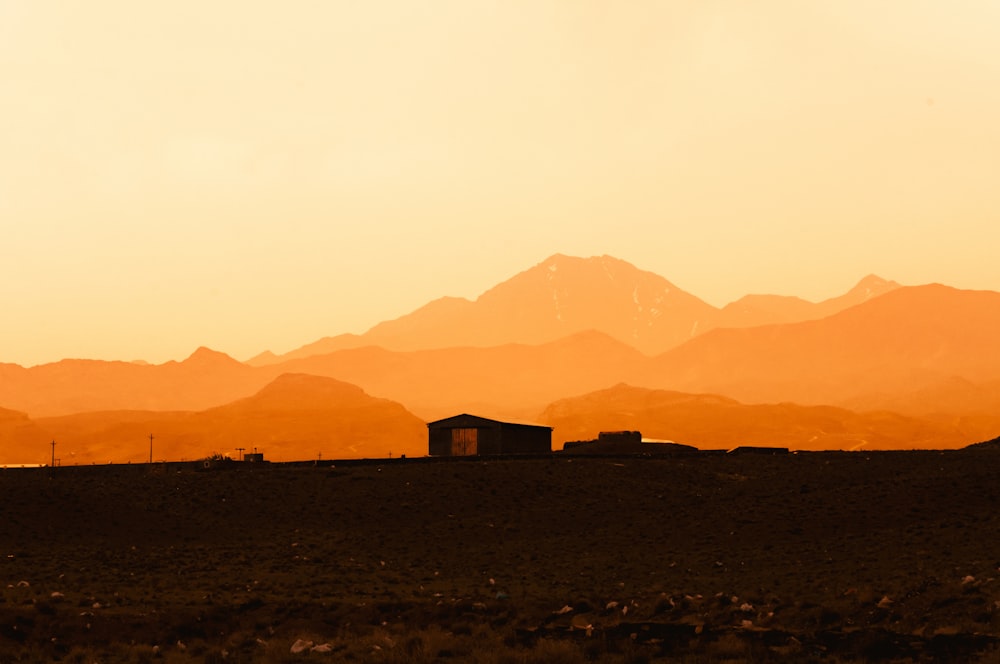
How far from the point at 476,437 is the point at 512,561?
4424 centimetres

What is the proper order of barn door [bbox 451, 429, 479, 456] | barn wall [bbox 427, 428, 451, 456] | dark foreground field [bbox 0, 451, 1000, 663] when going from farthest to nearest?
barn wall [bbox 427, 428, 451, 456]
barn door [bbox 451, 429, 479, 456]
dark foreground field [bbox 0, 451, 1000, 663]

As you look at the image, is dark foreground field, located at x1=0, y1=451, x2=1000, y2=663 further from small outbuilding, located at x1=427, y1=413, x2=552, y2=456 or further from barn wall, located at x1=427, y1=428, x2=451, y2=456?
barn wall, located at x1=427, y1=428, x2=451, y2=456

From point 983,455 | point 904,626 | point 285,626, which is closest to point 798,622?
point 904,626

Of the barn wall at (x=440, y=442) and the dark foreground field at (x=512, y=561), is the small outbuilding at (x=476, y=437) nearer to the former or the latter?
the barn wall at (x=440, y=442)

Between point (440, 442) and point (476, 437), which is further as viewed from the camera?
point (440, 442)

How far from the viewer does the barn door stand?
9062 centimetres

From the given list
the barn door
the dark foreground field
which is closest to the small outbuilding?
the barn door

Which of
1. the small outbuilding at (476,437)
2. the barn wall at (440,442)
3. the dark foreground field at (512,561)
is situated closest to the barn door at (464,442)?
the small outbuilding at (476,437)

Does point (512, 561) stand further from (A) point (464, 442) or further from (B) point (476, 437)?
(A) point (464, 442)

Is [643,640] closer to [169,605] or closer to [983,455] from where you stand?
[169,605]

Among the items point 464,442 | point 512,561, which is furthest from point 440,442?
point 512,561

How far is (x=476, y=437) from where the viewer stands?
3575 inches

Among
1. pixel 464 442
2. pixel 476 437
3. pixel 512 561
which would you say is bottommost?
pixel 512 561

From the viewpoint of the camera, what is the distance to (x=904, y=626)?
82.9 ft
